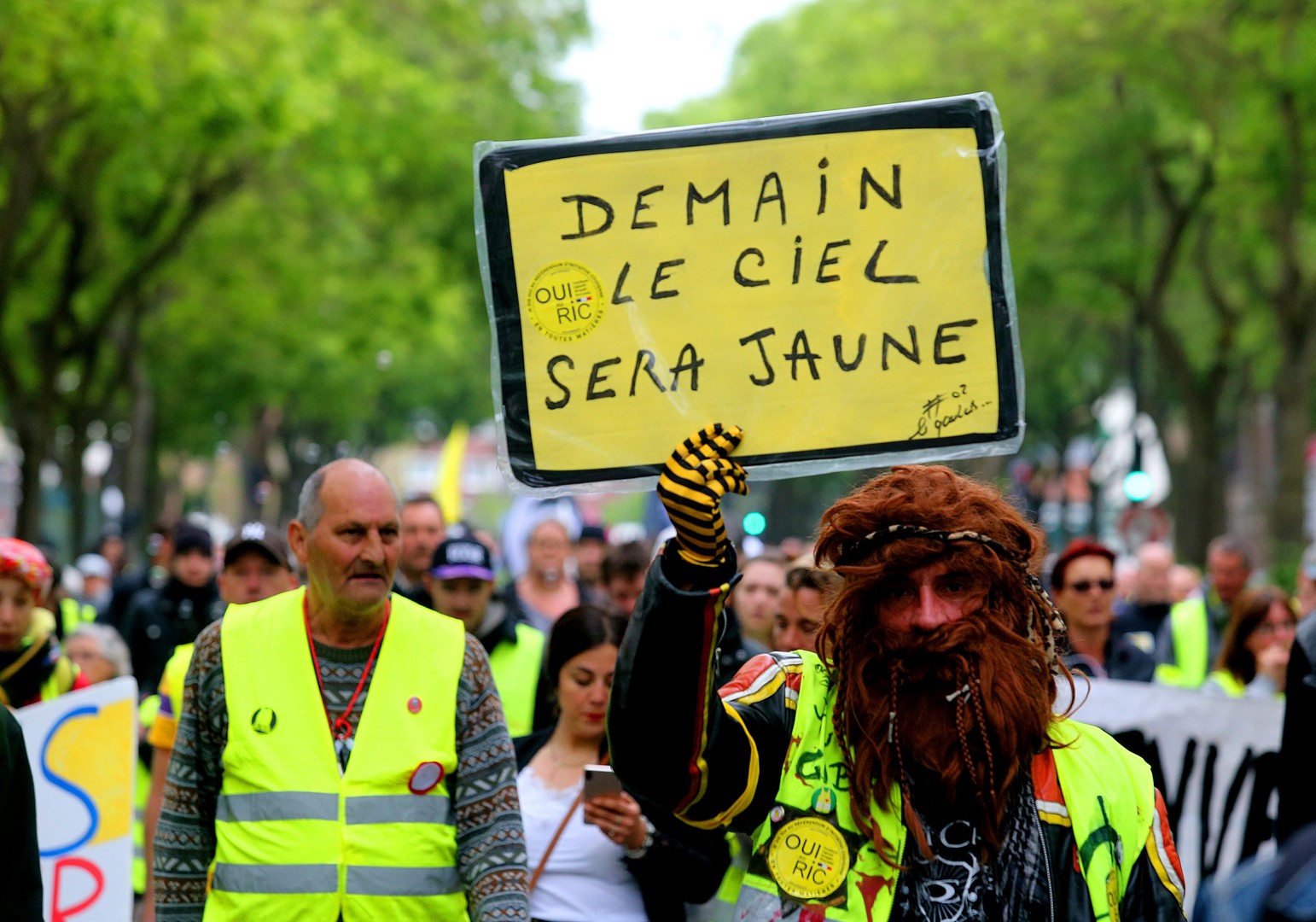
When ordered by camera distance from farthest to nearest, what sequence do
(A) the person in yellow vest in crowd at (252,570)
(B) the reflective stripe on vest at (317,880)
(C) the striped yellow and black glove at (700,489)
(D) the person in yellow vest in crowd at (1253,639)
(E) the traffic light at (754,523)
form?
(E) the traffic light at (754,523) < (D) the person in yellow vest in crowd at (1253,639) < (A) the person in yellow vest in crowd at (252,570) < (B) the reflective stripe on vest at (317,880) < (C) the striped yellow and black glove at (700,489)

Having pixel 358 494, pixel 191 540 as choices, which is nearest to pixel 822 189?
pixel 358 494

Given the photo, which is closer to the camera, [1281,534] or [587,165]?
[587,165]

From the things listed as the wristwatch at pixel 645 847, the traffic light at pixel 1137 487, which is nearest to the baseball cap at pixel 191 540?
the wristwatch at pixel 645 847

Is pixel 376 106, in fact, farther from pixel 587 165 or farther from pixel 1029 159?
pixel 587 165

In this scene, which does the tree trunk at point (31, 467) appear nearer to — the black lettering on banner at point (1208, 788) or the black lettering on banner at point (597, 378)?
the black lettering on banner at point (1208, 788)

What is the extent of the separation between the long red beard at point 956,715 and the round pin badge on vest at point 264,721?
1.58 m

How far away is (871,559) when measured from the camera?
9.95 ft

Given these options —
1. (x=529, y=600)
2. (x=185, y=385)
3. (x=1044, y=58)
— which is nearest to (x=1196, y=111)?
(x=1044, y=58)

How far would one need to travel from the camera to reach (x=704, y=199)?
130 inches

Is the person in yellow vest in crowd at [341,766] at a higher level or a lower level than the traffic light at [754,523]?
lower

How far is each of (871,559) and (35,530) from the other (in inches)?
824

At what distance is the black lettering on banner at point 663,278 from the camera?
3.29 meters

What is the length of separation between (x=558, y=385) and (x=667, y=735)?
0.75 metres

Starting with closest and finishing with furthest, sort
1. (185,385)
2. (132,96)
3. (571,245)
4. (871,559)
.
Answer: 1. (871,559)
2. (571,245)
3. (132,96)
4. (185,385)
